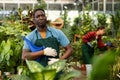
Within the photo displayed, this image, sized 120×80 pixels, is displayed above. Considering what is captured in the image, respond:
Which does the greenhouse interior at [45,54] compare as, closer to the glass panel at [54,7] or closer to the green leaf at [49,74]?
the green leaf at [49,74]

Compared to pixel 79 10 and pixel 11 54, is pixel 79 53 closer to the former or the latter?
pixel 11 54

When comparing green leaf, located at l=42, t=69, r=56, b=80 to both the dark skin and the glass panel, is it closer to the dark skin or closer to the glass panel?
the dark skin

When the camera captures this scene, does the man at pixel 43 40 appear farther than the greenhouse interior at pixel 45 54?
Yes

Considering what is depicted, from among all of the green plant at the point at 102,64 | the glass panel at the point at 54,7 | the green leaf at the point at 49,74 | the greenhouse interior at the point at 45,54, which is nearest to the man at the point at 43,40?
the greenhouse interior at the point at 45,54

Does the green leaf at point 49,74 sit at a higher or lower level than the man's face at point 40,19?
lower

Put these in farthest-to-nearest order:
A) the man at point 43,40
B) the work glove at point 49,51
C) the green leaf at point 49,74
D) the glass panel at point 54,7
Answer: the glass panel at point 54,7 → the man at point 43,40 → the work glove at point 49,51 → the green leaf at point 49,74

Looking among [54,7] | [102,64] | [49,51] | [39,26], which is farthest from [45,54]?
[54,7]

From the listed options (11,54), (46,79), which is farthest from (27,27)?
(46,79)

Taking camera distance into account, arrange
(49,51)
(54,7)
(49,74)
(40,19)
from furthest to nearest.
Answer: (54,7) < (40,19) < (49,51) < (49,74)

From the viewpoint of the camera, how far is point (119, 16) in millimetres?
13570

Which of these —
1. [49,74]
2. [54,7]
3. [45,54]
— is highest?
[49,74]

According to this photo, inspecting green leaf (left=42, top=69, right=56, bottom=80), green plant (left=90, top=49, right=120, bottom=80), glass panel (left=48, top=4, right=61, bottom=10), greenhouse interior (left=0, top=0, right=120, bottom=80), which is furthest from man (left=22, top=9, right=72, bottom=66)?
glass panel (left=48, top=4, right=61, bottom=10)

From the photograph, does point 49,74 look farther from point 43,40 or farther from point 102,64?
point 43,40

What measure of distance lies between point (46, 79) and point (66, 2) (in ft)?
70.7
